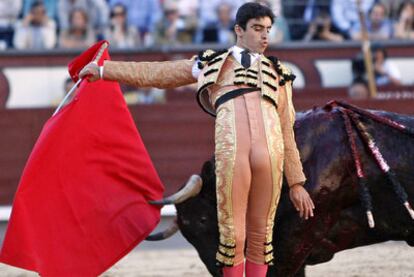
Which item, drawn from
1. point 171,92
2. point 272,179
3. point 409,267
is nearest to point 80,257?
point 272,179


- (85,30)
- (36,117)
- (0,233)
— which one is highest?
(85,30)

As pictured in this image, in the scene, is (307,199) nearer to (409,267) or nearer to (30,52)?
(409,267)

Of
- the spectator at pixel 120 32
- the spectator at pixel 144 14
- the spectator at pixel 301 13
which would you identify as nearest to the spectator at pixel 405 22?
the spectator at pixel 301 13

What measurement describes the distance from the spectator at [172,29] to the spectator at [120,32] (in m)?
0.18

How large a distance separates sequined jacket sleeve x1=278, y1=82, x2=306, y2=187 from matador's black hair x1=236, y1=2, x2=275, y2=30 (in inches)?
10.3

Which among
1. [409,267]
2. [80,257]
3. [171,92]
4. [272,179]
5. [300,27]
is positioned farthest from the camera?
[300,27]

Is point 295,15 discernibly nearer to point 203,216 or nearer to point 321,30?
point 321,30

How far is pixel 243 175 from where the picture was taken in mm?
3402

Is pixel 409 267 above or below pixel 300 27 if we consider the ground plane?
below

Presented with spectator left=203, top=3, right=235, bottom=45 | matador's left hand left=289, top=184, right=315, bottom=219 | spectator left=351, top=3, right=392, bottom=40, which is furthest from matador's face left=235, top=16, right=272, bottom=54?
spectator left=351, top=3, right=392, bottom=40

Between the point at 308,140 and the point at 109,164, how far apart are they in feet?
2.53

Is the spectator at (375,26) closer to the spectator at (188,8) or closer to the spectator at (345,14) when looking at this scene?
the spectator at (345,14)

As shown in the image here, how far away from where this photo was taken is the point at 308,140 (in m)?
3.99

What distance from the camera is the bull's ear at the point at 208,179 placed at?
13.1ft
